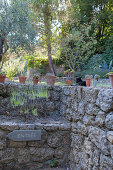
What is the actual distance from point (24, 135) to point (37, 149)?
1.34 ft

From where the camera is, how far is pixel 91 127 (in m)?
1.95

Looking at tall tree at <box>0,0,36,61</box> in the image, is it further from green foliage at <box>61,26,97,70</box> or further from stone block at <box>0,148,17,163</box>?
stone block at <box>0,148,17,163</box>

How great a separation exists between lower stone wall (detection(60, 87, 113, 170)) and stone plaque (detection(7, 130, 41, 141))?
711 millimetres

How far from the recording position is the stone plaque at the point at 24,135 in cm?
265

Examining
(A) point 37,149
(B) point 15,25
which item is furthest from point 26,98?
(B) point 15,25

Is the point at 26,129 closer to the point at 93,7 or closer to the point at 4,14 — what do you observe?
the point at 4,14

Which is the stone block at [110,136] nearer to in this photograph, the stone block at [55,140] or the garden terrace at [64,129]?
the garden terrace at [64,129]

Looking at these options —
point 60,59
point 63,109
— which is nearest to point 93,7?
point 60,59

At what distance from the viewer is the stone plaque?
8.70 feet

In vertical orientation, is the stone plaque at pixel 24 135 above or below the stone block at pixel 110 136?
below

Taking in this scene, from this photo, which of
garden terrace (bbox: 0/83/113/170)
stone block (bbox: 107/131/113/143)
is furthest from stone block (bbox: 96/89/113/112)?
stone block (bbox: 107/131/113/143)

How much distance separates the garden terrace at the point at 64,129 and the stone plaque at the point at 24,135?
8 cm

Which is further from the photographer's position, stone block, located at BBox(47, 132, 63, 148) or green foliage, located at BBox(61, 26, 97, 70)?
green foliage, located at BBox(61, 26, 97, 70)

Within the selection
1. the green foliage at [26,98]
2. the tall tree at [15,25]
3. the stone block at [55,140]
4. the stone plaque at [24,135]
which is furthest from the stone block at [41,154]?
the tall tree at [15,25]
